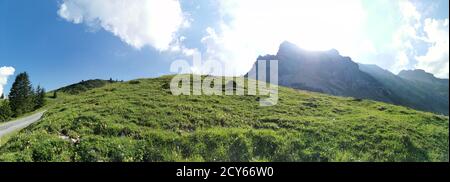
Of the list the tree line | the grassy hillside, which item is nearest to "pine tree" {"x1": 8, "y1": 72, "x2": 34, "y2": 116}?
the tree line

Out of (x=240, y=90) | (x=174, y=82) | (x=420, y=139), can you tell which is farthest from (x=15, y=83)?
(x=420, y=139)

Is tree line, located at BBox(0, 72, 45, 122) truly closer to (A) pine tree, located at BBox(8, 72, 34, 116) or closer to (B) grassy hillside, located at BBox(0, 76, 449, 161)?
(A) pine tree, located at BBox(8, 72, 34, 116)

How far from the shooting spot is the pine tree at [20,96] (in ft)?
316

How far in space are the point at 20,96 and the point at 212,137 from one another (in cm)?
9854

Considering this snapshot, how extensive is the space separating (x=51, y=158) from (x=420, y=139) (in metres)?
20.5

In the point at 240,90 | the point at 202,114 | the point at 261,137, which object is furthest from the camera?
the point at 240,90

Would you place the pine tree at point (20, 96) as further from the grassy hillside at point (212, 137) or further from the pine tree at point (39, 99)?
the grassy hillside at point (212, 137)

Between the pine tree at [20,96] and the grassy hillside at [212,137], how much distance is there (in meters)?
83.3

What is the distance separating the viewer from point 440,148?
1958 centimetres

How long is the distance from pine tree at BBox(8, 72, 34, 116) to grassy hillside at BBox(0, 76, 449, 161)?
8329cm

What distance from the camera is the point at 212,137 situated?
18.6 m

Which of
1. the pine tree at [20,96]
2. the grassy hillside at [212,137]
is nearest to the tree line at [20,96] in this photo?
the pine tree at [20,96]

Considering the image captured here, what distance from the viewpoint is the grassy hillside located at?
16.3 meters
